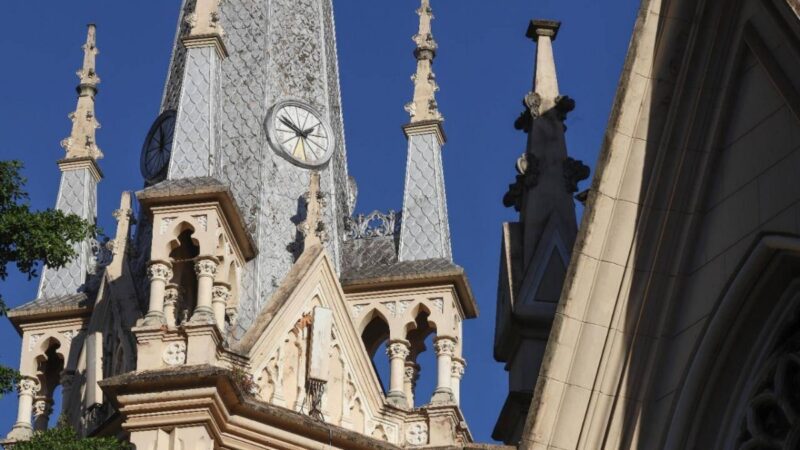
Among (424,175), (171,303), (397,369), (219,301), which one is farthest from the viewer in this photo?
(424,175)

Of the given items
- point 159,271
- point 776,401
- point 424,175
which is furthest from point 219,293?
point 776,401

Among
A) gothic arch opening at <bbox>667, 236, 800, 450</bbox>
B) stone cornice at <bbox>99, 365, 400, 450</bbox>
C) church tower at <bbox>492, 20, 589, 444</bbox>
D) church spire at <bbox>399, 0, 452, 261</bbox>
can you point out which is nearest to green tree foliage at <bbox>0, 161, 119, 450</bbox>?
church tower at <bbox>492, 20, 589, 444</bbox>

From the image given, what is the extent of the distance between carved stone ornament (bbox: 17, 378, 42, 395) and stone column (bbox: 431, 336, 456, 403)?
6731 mm

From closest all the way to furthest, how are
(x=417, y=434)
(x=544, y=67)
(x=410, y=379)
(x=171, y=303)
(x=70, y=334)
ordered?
1. (x=544, y=67)
2. (x=171, y=303)
3. (x=417, y=434)
4. (x=410, y=379)
5. (x=70, y=334)

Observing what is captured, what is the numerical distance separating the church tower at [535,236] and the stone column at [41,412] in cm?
1786

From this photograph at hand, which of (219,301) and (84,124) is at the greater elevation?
(84,124)

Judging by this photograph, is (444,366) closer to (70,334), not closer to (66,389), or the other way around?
(66,389)

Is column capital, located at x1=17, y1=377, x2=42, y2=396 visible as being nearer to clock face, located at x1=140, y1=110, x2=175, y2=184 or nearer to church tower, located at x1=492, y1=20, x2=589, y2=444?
clock face, located at x1=140, y1=110, x2=175, y2=184

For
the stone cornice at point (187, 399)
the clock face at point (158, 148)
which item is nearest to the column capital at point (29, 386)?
the clock face at point (158, 148)

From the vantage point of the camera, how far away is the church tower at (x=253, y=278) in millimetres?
34656

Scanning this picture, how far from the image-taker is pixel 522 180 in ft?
74.4

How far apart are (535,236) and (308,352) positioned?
1630 centimetres

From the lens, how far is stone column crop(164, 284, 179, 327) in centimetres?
3553

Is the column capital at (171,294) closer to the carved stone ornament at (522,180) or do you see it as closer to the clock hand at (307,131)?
the clock hand at (307,131)
